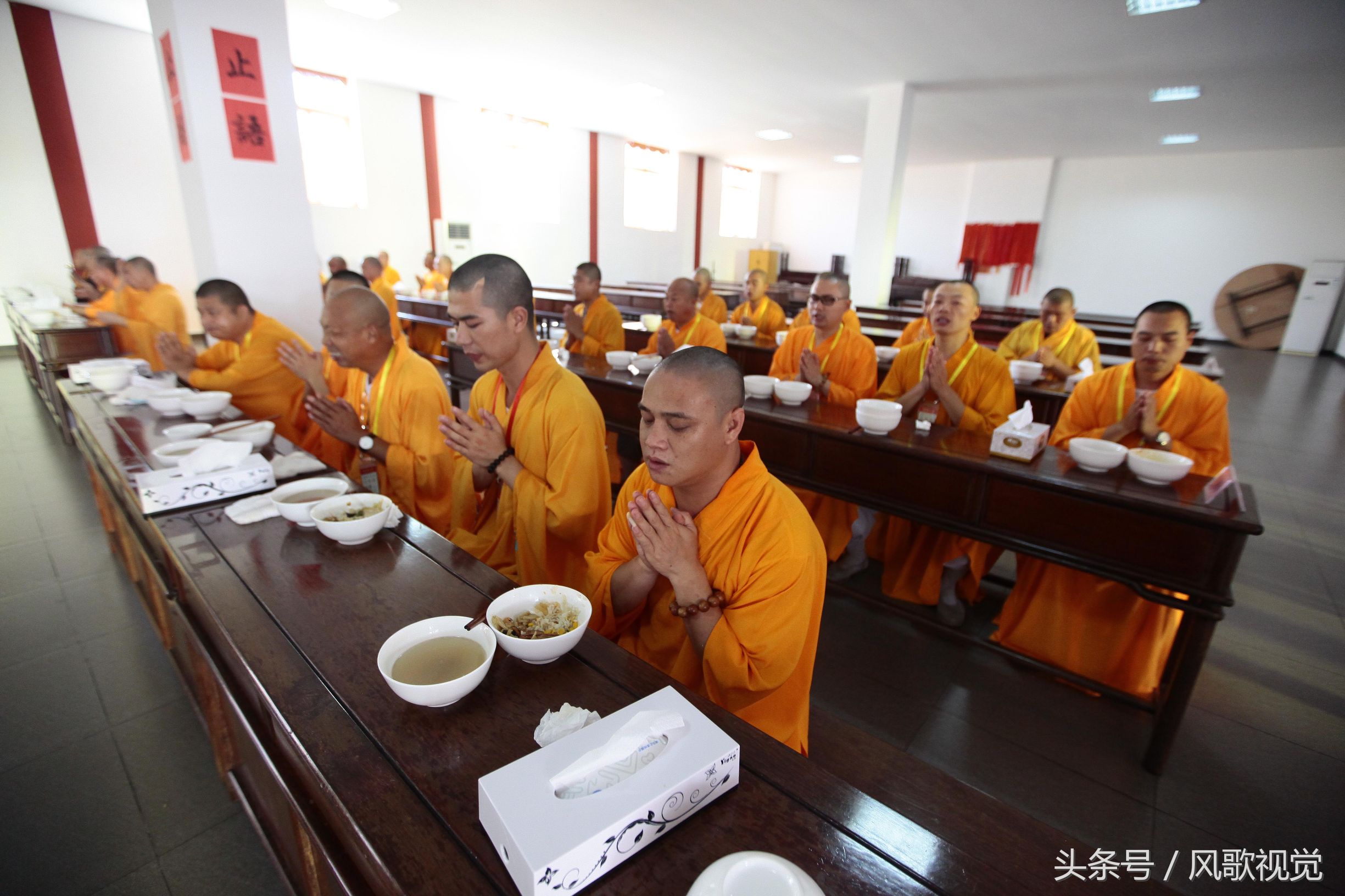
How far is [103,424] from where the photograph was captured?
286cm

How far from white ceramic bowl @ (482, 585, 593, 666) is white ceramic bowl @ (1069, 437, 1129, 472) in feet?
7.04

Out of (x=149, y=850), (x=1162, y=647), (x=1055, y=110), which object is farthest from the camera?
(x=1055, y=110)

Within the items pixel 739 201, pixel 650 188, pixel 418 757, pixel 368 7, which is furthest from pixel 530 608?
pixel 739 201

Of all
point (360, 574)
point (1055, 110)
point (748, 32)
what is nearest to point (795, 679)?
point (360, 574)

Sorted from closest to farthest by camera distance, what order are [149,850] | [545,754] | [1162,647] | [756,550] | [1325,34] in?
[545,754] → [756,550] → [149,850] → [1162,647] → [1325,34]

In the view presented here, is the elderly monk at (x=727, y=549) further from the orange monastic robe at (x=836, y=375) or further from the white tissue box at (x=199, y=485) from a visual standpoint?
the orange monastic robe at (x=836, y=375)

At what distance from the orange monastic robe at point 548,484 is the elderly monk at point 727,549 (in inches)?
23.1

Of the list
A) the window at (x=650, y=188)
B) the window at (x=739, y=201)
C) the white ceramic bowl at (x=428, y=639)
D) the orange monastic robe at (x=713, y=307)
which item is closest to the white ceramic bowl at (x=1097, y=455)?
the white ceramic bowl at (x=428, y=639)

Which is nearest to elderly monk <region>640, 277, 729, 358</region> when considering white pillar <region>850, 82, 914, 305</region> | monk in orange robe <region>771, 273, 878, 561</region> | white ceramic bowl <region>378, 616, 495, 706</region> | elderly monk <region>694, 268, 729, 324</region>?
monk in orange robe <region>771, 273, 878, 561</region>

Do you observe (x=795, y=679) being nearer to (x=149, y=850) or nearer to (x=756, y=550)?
(x=756, y=550)

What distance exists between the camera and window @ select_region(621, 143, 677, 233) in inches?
584

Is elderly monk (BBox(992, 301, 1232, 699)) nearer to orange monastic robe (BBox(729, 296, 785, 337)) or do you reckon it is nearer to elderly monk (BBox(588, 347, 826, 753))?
elderly monk (BBox(588, 347, 826, 753))

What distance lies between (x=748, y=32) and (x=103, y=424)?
682cm

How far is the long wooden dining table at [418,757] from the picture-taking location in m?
0.86
